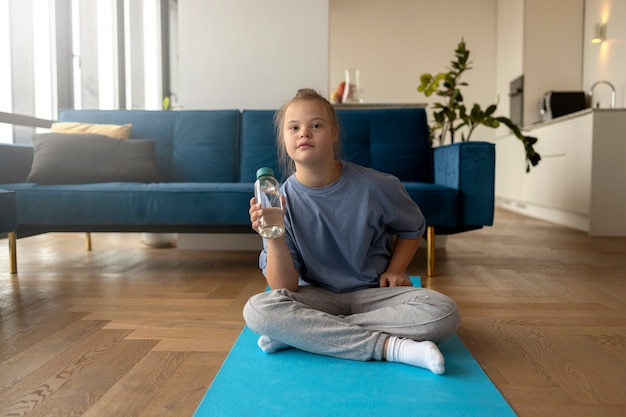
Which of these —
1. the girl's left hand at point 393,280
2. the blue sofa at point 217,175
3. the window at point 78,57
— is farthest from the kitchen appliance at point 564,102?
the girl's left hand at point 393,280

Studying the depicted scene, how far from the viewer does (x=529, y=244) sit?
11.3 ft

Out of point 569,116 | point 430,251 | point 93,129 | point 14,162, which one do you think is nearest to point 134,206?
point 93,129

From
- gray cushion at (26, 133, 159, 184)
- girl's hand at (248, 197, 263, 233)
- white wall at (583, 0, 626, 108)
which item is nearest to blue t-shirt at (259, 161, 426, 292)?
girl's hand at (248, 197, 263, 233)

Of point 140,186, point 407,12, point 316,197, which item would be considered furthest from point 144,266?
point 407,12

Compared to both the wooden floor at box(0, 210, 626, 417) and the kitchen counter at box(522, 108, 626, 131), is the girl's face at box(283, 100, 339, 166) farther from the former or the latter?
the kitchen counter at box(522, 108, 626, 131)

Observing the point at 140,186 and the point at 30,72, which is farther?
the point at 30,72

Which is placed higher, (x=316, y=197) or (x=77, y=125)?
(x=77, y=125)

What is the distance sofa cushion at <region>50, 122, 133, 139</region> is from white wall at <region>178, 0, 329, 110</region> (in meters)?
0.47

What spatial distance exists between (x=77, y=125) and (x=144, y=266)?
86 centimetres

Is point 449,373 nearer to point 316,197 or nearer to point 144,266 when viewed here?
point 316,197

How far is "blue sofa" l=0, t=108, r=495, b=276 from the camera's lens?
2418 millimetres

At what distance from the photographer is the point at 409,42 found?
24.2 feet

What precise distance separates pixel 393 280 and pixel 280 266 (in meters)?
0.31

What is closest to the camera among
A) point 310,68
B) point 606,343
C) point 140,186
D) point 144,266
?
point 606,343
